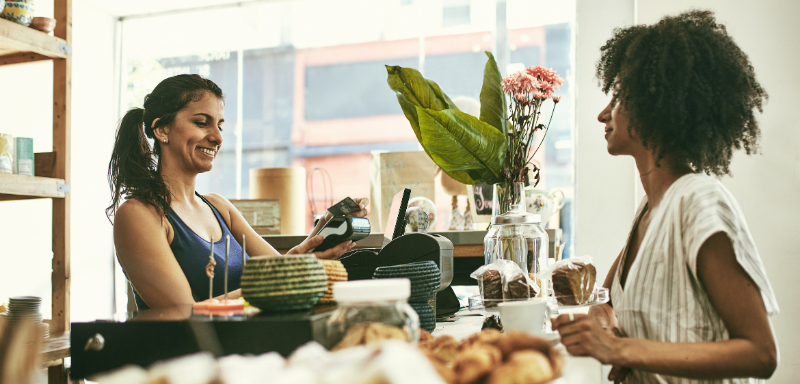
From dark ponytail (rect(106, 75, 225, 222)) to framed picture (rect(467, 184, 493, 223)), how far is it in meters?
1.17

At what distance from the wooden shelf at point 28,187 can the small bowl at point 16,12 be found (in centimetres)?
54

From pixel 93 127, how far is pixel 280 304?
4.22 m

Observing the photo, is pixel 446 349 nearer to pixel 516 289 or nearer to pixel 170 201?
pixel 516 289

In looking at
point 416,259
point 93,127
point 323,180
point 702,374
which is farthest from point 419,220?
point 93,127

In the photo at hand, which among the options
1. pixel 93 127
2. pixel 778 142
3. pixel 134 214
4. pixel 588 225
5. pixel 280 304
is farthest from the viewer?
pixel 93 127

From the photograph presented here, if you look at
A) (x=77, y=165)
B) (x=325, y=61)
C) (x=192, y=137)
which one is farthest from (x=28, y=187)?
(x=325, y=61)

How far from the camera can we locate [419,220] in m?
2.04

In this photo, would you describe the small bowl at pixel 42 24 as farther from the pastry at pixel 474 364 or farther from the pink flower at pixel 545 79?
the pastry at pixel 474 364

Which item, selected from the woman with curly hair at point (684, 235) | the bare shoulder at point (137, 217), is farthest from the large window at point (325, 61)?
the woman with curly hair at point (684, 235)

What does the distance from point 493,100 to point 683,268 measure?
0.88 meters

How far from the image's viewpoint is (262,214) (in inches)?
110

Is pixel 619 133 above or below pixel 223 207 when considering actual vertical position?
above

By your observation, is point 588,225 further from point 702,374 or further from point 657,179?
point 702,374

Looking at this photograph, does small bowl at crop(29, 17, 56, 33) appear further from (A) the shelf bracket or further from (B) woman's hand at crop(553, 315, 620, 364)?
(B) woman's hand at crop(553, 315, 620, 364)
